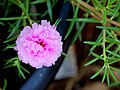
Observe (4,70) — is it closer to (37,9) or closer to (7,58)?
(7,58)

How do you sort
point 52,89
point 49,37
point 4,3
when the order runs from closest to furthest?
point 49,37
point 4,3
point 52,89

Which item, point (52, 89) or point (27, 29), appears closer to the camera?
point (27, 29)

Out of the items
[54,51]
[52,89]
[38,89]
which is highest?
[54,51]

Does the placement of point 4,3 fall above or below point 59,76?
above

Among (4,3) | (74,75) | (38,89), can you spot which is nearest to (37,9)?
(4,3)

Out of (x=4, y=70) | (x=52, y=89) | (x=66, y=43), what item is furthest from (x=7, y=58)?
(x=52, y=89)

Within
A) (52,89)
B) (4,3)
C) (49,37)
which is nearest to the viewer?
(49,37)
